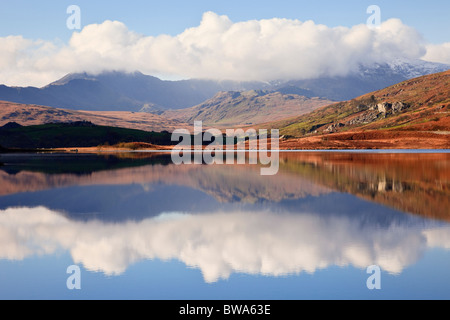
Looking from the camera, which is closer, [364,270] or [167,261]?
[364,270]

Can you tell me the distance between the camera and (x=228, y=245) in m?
22.1

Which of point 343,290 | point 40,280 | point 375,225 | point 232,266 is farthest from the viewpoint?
point 375,225

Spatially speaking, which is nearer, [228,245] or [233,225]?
[228,245]

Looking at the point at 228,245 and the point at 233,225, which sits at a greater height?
the point at 233,225

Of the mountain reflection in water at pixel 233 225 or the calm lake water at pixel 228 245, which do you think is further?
the mountain reflection in water at pixel 233 225

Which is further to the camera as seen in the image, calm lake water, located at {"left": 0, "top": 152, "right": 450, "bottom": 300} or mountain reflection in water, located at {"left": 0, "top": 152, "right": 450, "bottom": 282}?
mountain reflection in water, located at {"left": 0, "top": 152, "right": 450, "bottom": 282}

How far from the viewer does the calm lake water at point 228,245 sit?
53.7 feet

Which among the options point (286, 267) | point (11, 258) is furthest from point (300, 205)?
point (11, 258)

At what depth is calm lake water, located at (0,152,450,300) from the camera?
53.7ft

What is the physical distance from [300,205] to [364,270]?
17.6m

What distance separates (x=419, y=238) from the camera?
2339cm

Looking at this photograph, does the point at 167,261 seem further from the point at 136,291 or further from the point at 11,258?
the point at 11,258

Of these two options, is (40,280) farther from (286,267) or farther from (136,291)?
(286,267)
